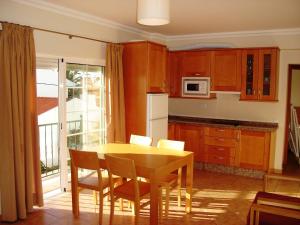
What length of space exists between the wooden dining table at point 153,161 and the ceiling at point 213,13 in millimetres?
1853

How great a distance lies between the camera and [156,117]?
194 inches

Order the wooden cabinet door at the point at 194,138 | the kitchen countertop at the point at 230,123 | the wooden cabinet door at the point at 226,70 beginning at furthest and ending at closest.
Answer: the wooden cabinet door at the point at 194,138 < the wooden cabinet door at the point at 226,70 < the kitchen countertop at the point at 230,123

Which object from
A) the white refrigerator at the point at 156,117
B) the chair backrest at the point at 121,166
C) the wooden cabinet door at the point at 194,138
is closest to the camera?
the chair backrest at the point at 121,166

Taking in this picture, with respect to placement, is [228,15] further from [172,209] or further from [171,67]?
[172,209]

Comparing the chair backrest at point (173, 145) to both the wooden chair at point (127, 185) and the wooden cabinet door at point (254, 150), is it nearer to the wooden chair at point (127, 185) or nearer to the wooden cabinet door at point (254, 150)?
the wooden chair at point (127, 185)

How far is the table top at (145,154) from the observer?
3023 millimetres

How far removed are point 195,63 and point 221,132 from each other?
144 cm

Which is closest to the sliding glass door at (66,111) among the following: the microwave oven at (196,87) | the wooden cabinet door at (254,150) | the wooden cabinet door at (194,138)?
the wooden cabinet door at (194,138)

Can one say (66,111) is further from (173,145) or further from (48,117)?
(173,145)

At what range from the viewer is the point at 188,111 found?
6.23 m

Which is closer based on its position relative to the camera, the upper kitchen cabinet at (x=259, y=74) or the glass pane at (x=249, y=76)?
the upper kitchen cabinet at (x=259, y=74)

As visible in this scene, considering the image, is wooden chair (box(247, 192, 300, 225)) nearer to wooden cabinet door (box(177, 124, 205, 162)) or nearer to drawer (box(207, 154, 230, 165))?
drawer (box(207, 154, 230, 165))

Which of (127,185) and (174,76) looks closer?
(127,185)

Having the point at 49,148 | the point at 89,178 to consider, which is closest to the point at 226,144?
the point at 89,178
